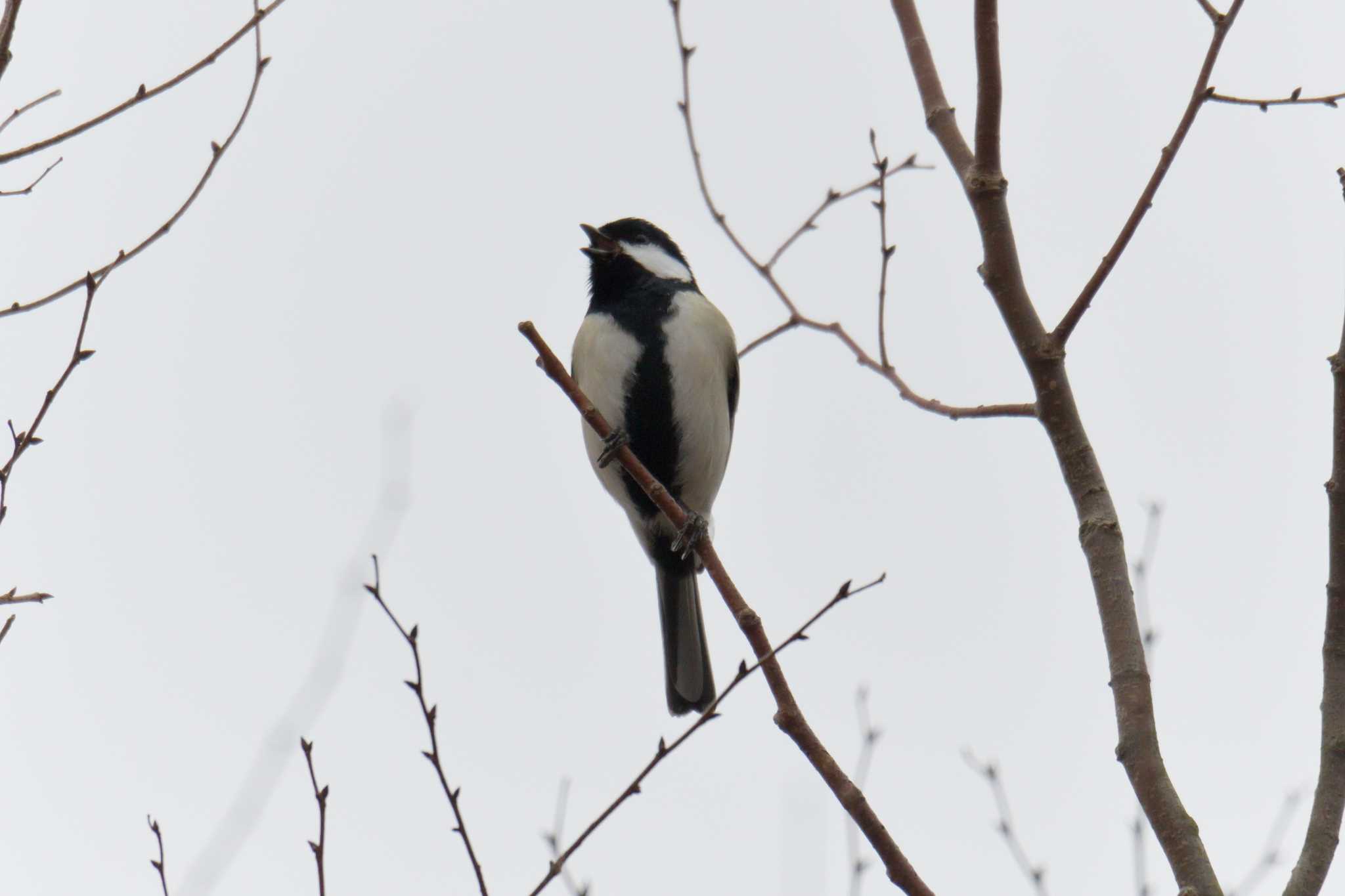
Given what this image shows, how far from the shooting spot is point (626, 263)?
548 centimetres

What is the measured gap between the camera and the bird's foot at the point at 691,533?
3301 millimetres

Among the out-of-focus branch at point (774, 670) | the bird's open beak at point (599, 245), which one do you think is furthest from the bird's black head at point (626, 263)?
the out-of-focus branch at point (774, 670)

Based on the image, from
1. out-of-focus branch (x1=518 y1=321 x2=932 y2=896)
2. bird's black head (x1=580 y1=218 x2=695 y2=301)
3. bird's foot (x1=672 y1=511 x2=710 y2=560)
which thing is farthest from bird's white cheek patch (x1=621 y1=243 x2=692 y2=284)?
out-of-focus branch (x1=518 y1=321 x2=932 y2=896)

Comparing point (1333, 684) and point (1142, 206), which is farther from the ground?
point (1142, 206)

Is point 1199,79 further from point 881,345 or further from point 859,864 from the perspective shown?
point 859,864

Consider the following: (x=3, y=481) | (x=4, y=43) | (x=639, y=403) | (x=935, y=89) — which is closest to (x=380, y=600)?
(x=3, y=481)

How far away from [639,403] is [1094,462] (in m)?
2.87

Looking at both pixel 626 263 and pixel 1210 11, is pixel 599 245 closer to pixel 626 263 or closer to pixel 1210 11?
pixel 626 263

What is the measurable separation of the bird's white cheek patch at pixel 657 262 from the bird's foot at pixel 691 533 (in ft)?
3.60

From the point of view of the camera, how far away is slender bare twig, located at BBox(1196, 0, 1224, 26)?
8.63ft

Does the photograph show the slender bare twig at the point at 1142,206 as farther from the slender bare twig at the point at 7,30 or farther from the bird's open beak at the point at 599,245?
the bird's open beak at the point at 599,245

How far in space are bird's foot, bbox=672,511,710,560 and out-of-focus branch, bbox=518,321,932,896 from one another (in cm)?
7

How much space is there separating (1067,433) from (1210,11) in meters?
0.90

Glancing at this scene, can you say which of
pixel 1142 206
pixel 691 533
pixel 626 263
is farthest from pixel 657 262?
pixel 1142 206
